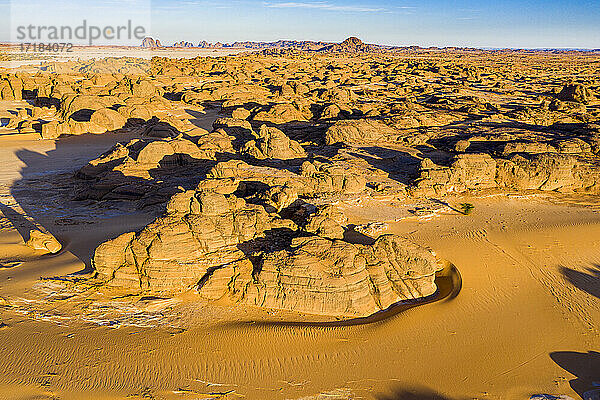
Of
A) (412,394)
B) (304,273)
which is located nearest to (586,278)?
(412,394)

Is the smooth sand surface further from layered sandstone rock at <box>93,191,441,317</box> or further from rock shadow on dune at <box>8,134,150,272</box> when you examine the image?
rock shadow on dune at <box>8,134,150,272</box>

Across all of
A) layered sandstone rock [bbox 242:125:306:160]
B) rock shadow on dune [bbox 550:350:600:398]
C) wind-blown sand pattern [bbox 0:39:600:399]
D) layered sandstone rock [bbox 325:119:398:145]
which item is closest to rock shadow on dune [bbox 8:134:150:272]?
wind-blown sand pattern [bbox 0:39:600:399]

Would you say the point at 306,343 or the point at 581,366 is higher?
the point at 306,343

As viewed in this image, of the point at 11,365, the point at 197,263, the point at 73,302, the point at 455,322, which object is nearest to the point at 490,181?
the point at 455,322

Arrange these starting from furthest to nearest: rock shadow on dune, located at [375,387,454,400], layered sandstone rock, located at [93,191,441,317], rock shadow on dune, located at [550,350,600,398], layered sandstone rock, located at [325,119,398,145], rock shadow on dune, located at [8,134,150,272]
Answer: layered sandstone rock, located at [325,119,398,145]
rock shadow on dune, located at [8,134,150,272]
layered sandstone rock, located at [93,191,441,317]
rock shadow on dune, located at [550,350,600,398]
rock shadow on dune, located at [375,387,454,400]

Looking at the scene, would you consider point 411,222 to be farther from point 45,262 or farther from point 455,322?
point 45,262

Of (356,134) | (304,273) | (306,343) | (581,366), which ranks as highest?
(356,134)

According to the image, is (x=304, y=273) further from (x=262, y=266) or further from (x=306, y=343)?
(x=306, y=343)
